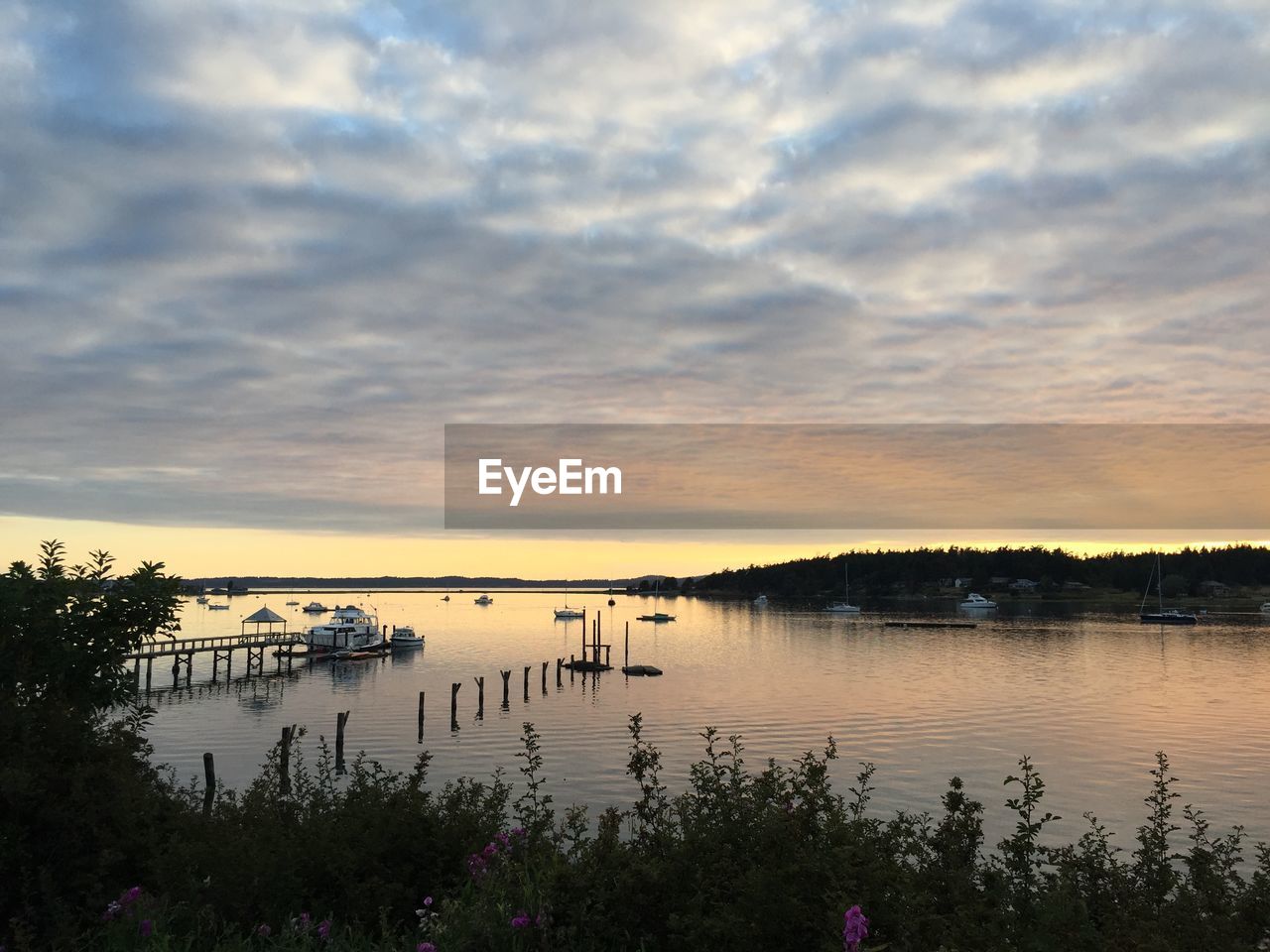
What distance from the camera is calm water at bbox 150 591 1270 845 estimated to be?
36.8 m

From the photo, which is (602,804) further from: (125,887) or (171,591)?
(125,887)

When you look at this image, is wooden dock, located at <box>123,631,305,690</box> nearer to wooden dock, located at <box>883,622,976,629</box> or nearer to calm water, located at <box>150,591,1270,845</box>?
calm water, located at <box>150,591,1270,845</box>

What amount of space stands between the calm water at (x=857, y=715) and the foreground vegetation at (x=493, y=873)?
20292 millimetres

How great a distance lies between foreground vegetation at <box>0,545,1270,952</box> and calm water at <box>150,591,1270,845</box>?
2029cm

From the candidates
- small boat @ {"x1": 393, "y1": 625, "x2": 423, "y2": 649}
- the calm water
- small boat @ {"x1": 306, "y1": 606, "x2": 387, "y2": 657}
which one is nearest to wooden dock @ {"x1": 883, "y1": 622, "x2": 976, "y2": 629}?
the calm water

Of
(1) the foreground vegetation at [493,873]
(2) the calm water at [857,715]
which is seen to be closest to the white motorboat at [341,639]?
(2) the calm water at [857,715]

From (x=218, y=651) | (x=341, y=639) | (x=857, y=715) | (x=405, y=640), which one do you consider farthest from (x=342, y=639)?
(x=857, y=715)

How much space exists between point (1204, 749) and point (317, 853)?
158ft

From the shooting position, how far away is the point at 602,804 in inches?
1243

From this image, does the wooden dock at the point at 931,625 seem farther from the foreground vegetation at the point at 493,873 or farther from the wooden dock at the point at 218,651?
the foreground vegetation at the point at 493,873

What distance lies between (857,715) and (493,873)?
50362mm

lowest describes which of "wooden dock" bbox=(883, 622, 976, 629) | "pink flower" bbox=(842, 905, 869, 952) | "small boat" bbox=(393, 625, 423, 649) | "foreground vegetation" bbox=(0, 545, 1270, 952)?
"wooden dock" bbox=(883, 622, 976, 629)

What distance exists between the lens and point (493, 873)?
8.04 metres

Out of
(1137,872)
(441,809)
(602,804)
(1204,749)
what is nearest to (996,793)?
(602,804)
